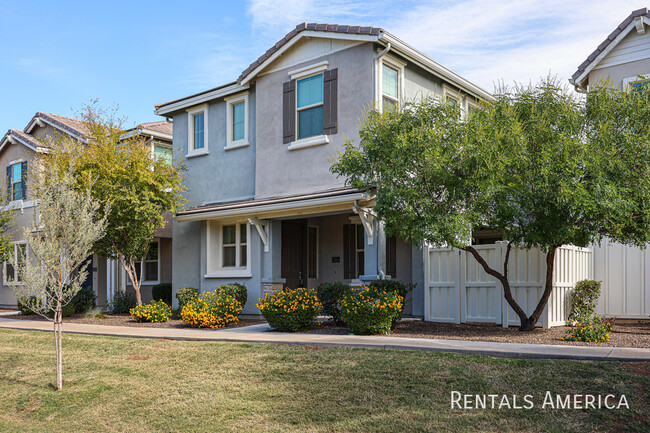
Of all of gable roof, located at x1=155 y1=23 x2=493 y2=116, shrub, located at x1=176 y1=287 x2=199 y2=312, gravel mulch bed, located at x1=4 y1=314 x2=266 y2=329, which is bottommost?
gravel mulch bed, located at x1=4 y1=314 x2=266 y2=329

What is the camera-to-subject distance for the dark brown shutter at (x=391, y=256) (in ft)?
51.4

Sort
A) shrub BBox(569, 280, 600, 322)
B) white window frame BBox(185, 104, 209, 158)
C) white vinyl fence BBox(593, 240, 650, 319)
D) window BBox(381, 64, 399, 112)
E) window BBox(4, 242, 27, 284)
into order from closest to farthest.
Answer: window BBox(4, 242, 27, 284) < shrub BBox(569, 280, 600, 322) < white vinyl fence BBox(593, 240, 650, 319) < window BBox(381, 64, 399, 112) < white window frame BBox(185, 104, 209, 158)

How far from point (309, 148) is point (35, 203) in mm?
12643

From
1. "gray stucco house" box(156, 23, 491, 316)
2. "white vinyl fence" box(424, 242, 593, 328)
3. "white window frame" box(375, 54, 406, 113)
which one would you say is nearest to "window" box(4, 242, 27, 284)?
"gray stucco house" box(156, 23, 491, 316)

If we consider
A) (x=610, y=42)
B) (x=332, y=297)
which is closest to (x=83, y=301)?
(x=332, y=297)

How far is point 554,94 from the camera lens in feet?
35.8

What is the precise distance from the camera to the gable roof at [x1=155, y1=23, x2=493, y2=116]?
13734mm

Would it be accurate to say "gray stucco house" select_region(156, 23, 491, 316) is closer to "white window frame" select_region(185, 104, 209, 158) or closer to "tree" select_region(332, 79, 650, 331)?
"white window frame" select_region(185, 104, 209, 158)

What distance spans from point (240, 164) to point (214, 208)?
5.01ft

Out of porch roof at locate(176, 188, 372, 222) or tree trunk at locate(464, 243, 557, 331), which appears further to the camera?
porch roof at locate(176, 188, 372, 222)

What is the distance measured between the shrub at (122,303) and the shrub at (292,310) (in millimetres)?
7969

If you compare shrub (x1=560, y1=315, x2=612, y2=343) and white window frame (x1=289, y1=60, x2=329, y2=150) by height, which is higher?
white window frame (x1=289, y1=60, x2=329, y2=150)

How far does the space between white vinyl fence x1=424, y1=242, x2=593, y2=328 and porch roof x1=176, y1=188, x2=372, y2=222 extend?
2.33m

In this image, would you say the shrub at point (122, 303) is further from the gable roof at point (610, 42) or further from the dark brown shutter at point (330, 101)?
the gable roof at point (610, 42)
